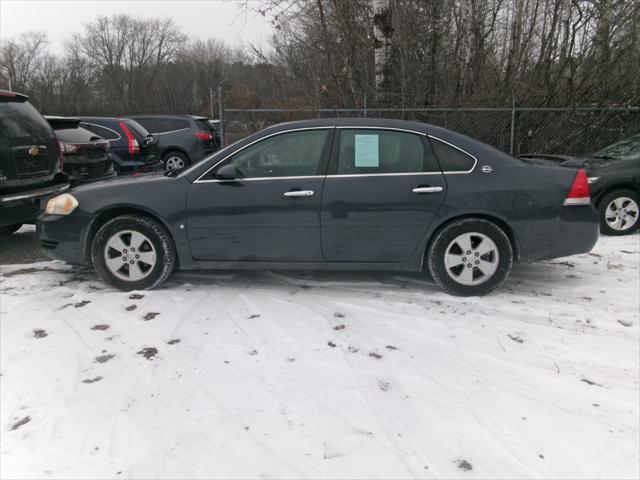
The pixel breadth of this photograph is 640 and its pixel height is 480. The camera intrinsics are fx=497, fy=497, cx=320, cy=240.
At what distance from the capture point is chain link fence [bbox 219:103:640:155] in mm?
10180

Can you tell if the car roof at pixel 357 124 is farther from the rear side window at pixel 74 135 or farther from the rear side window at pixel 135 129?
the rear side window at pixel 135 129

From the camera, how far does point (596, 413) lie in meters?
2.71

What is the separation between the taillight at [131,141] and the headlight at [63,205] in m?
6.55

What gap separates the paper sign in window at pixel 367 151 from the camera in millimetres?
4453

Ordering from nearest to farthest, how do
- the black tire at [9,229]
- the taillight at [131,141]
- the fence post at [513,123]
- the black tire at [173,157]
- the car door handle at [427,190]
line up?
1. the car door handle at [427,190]
2. the black tire at [9,229]
3. the fence post at [513,123]
4. the taillight at [131,141]
5. the black tire at [173,157]

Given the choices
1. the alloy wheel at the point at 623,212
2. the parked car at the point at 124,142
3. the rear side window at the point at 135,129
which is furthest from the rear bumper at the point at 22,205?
the alloy wheel at the point at 623,212

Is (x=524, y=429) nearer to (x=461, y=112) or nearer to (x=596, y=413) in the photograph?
(x=596, y=413)

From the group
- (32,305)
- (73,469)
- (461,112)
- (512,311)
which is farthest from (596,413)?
(461,112)

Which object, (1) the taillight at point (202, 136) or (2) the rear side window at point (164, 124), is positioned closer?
(1) the taillight at point (202, 136)

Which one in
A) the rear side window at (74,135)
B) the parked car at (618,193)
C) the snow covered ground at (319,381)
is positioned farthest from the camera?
the rear side window at (74,135)

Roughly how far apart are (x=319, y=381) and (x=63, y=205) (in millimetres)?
3141

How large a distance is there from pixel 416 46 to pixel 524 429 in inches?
412

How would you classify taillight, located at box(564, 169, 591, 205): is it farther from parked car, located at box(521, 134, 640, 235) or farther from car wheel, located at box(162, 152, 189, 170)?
car wheel, located at box(162, 152, 189, 170)

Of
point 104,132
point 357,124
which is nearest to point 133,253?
point 357,124
